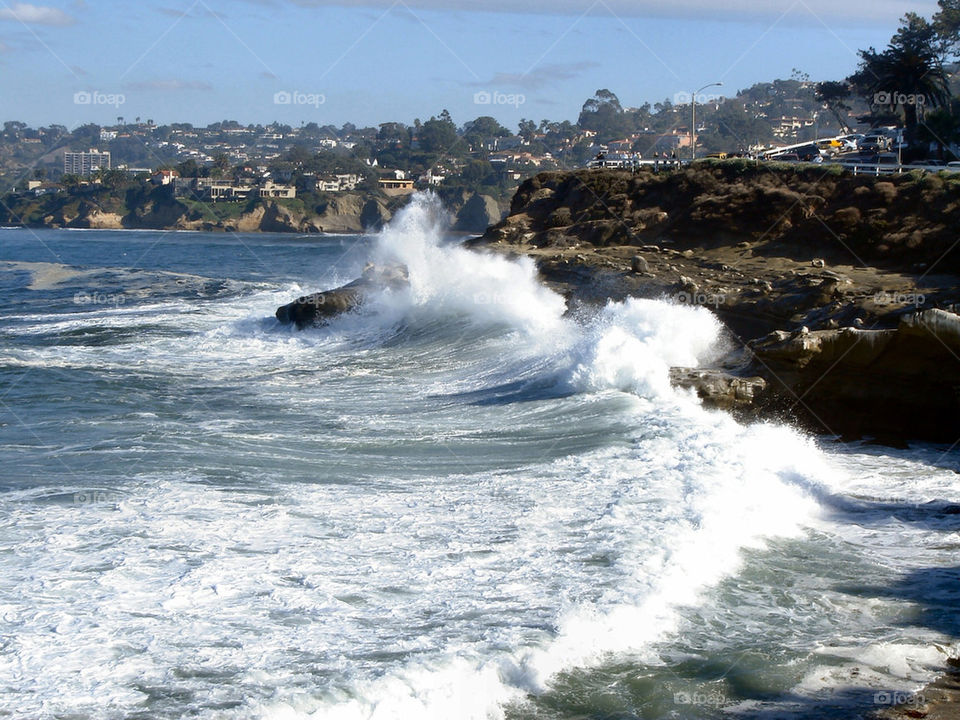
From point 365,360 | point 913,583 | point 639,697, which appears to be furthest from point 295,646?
point 365,360

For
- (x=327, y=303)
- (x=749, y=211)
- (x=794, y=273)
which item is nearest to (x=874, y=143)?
(x=749, y=211)

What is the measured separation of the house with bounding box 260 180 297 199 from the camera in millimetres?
127169

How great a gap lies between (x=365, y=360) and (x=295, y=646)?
14.5 m

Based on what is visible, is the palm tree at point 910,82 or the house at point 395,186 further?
the house at point 395,186

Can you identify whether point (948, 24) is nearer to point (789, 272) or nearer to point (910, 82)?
point (910, 82)

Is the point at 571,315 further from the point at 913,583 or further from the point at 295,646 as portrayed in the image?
the point at 295,646

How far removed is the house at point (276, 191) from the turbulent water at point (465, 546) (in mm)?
110529

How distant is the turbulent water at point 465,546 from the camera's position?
7582mm

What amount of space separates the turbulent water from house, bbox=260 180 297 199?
11053cm

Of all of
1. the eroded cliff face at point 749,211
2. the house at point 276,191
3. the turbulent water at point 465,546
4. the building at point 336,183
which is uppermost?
the building at point 336,183

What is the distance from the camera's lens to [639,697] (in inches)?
292

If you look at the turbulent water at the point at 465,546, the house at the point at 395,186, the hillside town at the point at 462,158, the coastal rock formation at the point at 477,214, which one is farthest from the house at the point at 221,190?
the turbulent water at the point at 465,546

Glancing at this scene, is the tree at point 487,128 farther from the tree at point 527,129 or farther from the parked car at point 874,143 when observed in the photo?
the parked car at point 874,143

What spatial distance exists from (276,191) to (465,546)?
4827 inches
